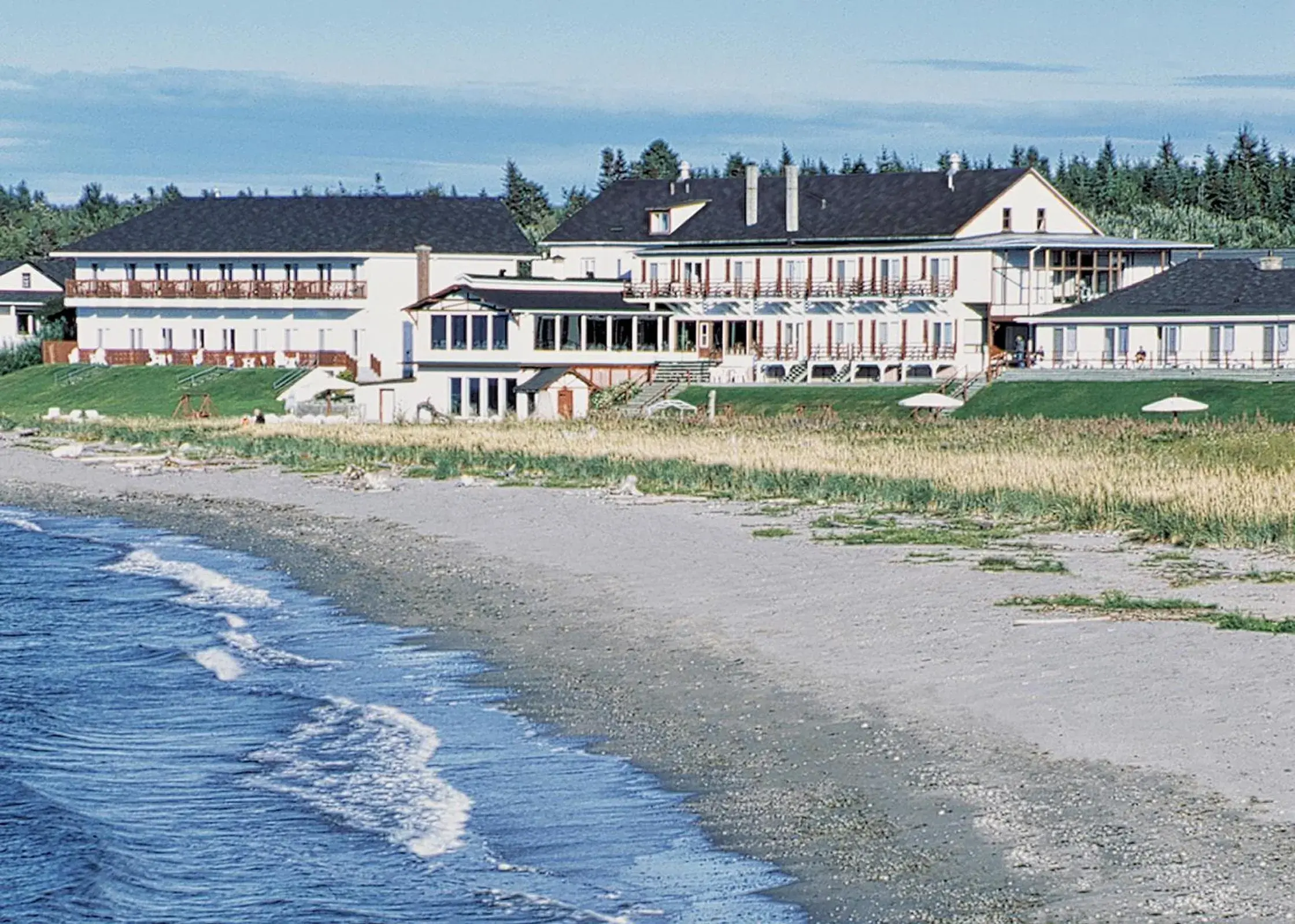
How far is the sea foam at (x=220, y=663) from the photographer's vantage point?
23.3m

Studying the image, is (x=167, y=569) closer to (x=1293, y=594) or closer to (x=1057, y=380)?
(x=1293, y=594)

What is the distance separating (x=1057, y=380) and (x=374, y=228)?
36102 mm

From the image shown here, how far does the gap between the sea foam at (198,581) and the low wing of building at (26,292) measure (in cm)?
7333

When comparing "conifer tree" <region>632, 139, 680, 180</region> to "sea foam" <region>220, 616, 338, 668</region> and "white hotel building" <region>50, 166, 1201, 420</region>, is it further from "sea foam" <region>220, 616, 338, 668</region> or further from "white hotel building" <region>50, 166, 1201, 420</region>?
"sea foam" <region>220, 616, 338, 668</region>

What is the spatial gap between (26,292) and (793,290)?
47.6 meters

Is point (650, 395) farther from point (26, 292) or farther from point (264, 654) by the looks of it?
point (264, 654)

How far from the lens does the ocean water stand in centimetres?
1393

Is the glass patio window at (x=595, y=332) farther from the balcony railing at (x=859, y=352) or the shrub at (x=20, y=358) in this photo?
the shrub at (x=20, y=358)

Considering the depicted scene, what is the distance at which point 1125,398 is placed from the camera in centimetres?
6875

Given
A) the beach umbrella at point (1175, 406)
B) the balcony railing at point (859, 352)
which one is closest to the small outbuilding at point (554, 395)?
the balcony railing at point (859, 352)

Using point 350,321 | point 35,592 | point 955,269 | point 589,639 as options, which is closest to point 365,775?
point 589,639

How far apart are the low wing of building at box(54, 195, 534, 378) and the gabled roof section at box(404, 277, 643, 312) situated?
897cm

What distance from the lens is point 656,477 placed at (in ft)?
147

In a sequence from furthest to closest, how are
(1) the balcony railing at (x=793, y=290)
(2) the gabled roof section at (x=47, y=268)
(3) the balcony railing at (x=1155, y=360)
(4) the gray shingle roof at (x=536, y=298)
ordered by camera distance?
(2) the gabled roof section at (x=47, y=268) → (1) the balcony railing at (x=793, y=290) → (4) the gray shingle roof at (x=536, y=298) → (3) the balcony railing at (x=1155, y=360)
